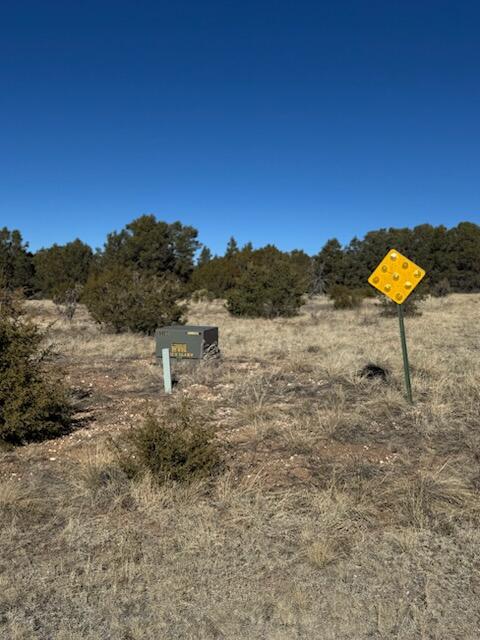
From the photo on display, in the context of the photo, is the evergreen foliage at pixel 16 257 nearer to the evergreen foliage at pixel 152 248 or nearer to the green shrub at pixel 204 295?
the evergreen foliage at pixel 152 248

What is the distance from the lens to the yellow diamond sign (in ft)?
23.5

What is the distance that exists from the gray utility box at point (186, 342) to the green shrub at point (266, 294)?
13373 mm

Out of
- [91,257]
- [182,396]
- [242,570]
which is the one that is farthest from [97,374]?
[91,257]

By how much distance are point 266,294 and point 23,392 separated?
1877cm

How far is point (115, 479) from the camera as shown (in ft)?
14.3

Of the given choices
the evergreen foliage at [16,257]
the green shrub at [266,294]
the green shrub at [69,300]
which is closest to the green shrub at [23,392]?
the green shrub at [69,300]

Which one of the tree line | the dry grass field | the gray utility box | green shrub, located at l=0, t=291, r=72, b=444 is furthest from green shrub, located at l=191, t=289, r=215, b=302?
green shrub, located at l=0, t=291, r=72, b=444

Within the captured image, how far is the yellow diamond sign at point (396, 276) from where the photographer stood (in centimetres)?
715

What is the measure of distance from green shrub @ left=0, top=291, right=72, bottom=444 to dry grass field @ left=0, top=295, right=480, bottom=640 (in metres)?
0.24

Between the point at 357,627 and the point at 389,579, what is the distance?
512 millimetres

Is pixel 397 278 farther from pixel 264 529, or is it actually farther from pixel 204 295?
pixel 204 295

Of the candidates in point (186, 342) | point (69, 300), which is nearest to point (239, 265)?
point (69, 300)

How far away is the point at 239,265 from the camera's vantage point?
37875 millimetres

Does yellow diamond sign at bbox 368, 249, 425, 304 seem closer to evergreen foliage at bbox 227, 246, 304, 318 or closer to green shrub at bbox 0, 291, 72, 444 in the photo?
green shrub at bbox 0, 291, 72, 444
